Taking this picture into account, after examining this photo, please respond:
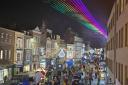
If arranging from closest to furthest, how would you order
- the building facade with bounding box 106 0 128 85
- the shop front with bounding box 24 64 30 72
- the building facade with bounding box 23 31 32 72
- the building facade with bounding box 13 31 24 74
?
the building facade with bounding box 106 0 128 85 → the building facade with bounding box 13 31 24 74 → the building facade with bounding box 23 31 32 72 → the shop front with bounding box 24 64 30 72

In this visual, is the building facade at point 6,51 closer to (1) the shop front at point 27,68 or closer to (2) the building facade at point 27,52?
(2) the building facade at point 27,52

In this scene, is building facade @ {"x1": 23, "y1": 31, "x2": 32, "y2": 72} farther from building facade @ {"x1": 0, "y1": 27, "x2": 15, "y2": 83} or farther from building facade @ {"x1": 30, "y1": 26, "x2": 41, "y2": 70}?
building facade @ {"x1": 0, "y1": 27, "x2": 15, "y2": 83}

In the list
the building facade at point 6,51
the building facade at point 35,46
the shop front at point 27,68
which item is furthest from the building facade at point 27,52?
the building facade at point 6,51

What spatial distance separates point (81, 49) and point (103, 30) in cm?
2922

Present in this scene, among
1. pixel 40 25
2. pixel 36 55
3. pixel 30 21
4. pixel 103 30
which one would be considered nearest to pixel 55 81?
pixel 30 21

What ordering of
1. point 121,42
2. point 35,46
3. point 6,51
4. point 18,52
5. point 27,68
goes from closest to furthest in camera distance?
point 121,42 → point 6,51 → point 18,52 → point 27,68 → point 35,46

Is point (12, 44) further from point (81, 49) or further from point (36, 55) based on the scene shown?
point (81, 49)

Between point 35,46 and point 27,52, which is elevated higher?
point 35,46

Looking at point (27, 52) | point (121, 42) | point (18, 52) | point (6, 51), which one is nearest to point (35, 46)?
point (27, 52)

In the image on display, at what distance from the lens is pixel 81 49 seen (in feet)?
368

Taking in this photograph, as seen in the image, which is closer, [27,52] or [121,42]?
[121,42]

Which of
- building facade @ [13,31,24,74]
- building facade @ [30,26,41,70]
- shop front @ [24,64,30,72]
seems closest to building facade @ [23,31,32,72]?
shop front @ [24,64,30,72]

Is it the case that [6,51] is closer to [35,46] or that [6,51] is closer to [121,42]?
[35,46]

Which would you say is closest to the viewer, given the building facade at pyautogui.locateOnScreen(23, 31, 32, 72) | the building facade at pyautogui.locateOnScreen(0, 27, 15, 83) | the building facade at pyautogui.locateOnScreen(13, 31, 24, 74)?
the building facade at pyautogui.locateOnScreen(0, 27, 15, 83)
